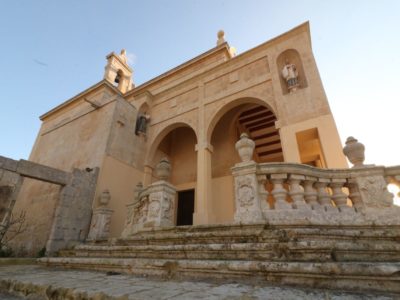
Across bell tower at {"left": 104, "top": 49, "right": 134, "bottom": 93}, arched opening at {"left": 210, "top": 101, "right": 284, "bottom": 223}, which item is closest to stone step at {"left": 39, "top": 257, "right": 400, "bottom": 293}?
arched opening at {"left": 210, "top": 101, "right": 284, "bottom": 223}

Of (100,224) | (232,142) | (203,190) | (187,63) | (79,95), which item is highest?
(187,63)

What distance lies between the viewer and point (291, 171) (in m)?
3.61

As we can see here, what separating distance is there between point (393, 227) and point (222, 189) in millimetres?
6672

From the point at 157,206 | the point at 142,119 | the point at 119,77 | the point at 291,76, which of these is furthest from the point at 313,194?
the point at 119,77

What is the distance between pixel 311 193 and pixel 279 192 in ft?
1.73

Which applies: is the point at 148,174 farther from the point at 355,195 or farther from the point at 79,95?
the point at 355,195

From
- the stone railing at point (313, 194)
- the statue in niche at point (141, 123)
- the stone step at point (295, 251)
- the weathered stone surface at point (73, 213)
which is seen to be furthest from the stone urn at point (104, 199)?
the stone railing at point (313, 194)

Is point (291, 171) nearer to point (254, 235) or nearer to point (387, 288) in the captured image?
point (254, 235)

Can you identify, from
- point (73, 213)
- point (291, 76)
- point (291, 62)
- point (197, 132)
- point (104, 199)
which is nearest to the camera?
point (73, 213)

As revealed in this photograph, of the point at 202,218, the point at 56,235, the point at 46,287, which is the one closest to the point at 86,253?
the point at 56,235

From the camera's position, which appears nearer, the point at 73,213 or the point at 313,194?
the point at 313,194

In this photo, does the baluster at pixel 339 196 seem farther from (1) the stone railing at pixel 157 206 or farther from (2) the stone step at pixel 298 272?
(1) the stone railing at pixel 157 206

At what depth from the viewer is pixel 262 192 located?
360 centimetres

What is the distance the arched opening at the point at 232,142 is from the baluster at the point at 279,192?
5.32 metres
